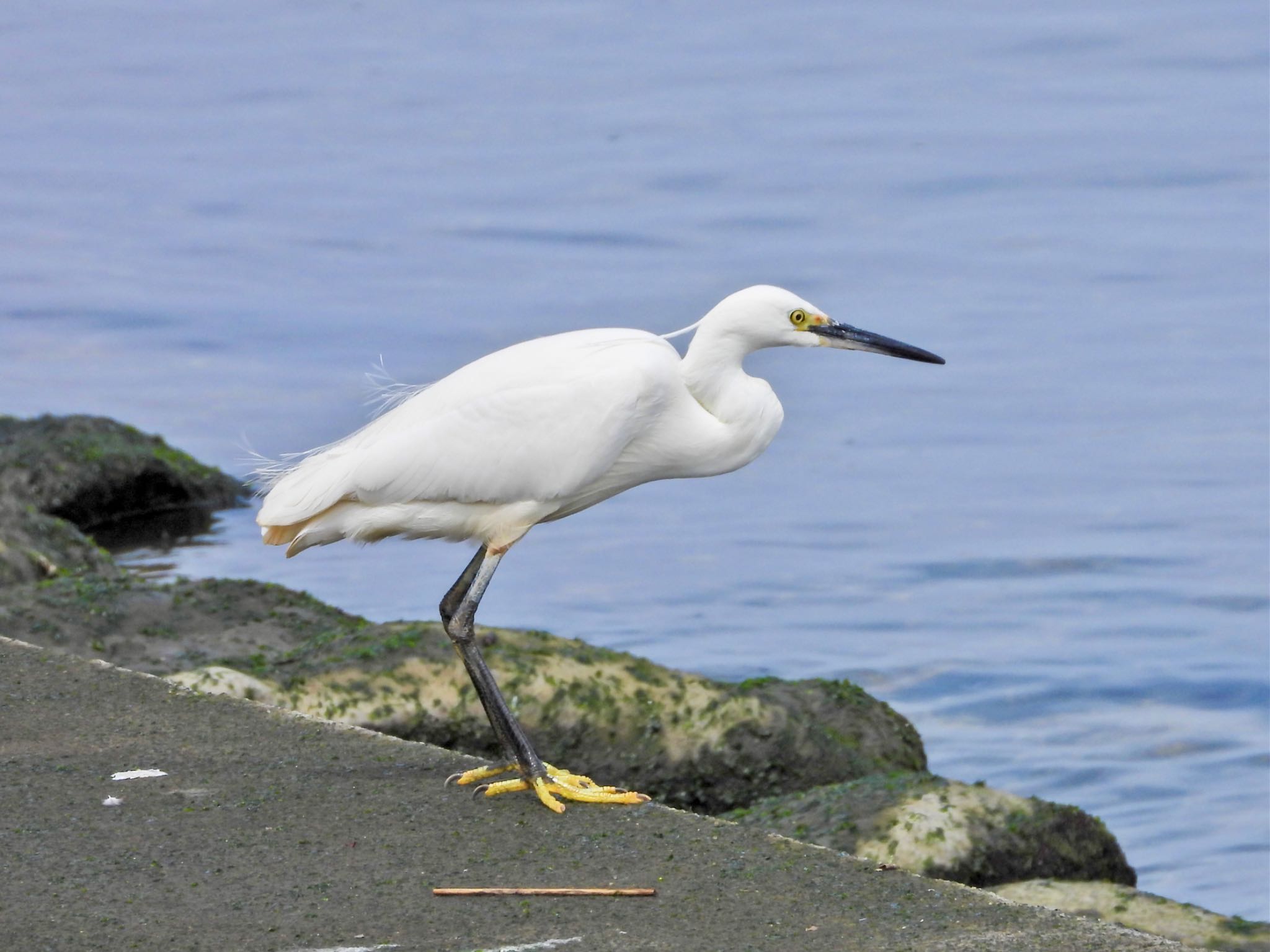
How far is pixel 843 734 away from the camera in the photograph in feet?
22.2

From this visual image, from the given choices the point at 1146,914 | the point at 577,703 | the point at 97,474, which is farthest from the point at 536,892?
the point at 97,474

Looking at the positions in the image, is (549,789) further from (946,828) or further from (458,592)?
(946,828)

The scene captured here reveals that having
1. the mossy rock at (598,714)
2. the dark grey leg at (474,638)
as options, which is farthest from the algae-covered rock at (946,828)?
the dark grey leg at (474,638)

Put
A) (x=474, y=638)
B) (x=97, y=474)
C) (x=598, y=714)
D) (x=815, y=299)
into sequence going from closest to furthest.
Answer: (x=474, y=638) → (x=598, y=714) → (x=97, y=474) → (x=815, y=299)

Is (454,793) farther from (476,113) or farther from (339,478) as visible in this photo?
(476,113)

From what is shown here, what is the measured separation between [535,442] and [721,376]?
628 mm

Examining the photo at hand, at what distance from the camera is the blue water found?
34.6 ft

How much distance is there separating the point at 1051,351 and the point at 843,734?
9480 mm

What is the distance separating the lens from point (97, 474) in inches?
441

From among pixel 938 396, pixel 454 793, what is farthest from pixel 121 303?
pixel 454 793

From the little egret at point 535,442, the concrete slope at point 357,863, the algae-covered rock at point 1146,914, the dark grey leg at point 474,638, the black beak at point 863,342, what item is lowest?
the algae-covered rock at point 1146,914

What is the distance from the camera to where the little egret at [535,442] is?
203 inches

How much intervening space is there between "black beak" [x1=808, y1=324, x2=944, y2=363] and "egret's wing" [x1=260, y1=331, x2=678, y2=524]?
503 millimetres

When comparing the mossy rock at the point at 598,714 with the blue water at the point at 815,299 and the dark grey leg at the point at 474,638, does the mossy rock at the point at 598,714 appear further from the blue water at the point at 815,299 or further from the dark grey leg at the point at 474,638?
the blue water at the point at 815,299
